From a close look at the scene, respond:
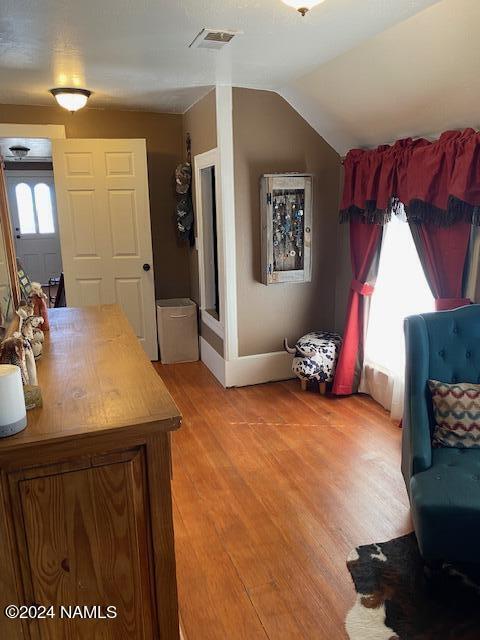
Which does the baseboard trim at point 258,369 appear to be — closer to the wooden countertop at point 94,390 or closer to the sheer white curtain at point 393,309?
the sheer white curtain at point 393,309

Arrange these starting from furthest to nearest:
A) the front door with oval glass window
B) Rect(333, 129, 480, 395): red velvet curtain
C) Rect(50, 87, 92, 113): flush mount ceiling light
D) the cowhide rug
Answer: the front door with oval glass window
Rect(50, 87, 92, 113): flush mount ceiling light
Rect(333, 129, 480, 395): red velvet curtain
the cowhide rug

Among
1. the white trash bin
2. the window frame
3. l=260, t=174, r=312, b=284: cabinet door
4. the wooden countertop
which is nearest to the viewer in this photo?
the wooden countertop

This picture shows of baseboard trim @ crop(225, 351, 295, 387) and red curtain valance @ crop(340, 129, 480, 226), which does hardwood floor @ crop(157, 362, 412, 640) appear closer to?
baseboard trim @ crop(225, 351, 295, 387)

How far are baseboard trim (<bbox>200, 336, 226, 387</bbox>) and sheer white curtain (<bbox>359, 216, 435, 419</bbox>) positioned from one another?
3.76 feet

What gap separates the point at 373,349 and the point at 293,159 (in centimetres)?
157

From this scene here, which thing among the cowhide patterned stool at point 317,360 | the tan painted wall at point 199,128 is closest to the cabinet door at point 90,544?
the cowhide patterned stool at point 317,360

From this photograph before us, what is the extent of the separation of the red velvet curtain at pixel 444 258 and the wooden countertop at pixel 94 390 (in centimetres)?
179

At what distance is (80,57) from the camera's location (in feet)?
9.11

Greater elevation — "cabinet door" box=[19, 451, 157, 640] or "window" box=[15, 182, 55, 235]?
"window" box=[15, 182, 55, 235]

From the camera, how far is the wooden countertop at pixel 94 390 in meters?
1.24

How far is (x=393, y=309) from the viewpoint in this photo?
3365 mm

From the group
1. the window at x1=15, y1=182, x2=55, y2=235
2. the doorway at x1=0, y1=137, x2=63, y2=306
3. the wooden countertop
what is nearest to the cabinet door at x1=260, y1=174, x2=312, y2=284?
the wooden countertop

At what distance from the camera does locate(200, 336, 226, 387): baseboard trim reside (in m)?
4.02

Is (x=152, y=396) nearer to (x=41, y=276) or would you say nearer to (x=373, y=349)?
(x=373, y=349)
